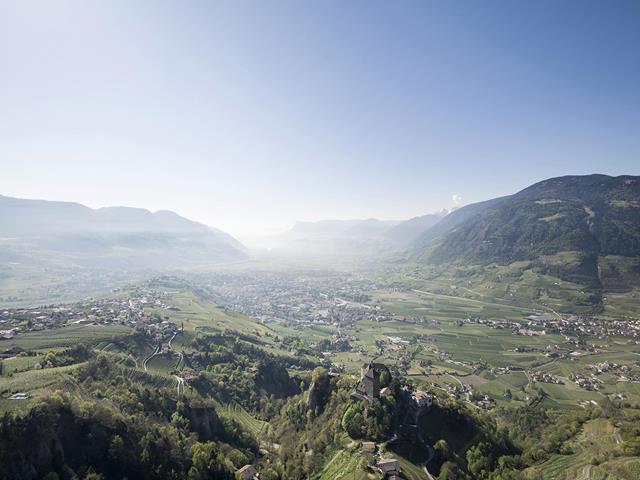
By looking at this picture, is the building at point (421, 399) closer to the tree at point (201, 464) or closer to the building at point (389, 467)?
the building at point (389, 467)

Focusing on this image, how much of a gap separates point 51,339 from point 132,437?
2644 inches

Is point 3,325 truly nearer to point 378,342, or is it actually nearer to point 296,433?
point 296,433

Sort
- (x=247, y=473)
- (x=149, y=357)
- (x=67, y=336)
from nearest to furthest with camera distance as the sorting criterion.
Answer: (x=247, y=473) → (x=149, y=357) → (x=67, y=336)

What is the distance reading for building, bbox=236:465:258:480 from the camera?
59.6 meters

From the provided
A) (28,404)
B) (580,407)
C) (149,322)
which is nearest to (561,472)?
(580,407)

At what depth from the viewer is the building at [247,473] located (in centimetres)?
5960

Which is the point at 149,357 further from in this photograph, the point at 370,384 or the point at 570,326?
the point at 570,326

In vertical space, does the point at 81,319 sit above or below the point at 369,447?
above

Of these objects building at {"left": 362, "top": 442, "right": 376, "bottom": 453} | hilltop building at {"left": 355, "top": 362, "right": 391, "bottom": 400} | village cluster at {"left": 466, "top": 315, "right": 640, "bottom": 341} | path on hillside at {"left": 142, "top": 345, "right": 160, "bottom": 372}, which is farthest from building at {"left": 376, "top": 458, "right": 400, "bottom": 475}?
village cluster at {"left": 466, "top": 315, "right": 640, "bottom": 341}

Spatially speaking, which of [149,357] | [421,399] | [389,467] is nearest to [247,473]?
[389,467]

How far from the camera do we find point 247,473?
60875 mm

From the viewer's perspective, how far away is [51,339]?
10194 centimetres

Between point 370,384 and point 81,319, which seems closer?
point 370,384

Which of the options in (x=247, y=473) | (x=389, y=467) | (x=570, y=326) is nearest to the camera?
(x=389, y=467)
